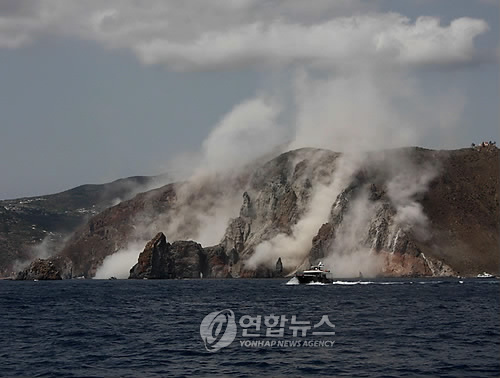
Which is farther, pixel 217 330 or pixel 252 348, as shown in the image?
pixel 217 330

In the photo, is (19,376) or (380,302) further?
(380,302)

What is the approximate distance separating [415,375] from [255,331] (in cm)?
3399

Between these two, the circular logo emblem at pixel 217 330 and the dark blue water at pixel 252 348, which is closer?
the dark blue water at pixel 252 348

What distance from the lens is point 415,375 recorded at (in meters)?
66.1

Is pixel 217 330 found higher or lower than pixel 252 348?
higher

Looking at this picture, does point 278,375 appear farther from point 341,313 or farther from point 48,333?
point 341,313

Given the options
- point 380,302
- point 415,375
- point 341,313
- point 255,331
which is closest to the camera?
point 415,375

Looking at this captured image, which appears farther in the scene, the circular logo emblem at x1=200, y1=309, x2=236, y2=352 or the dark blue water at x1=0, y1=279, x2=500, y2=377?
the circular logo emblem at x1=200, y1=309, x2=236, y2=352

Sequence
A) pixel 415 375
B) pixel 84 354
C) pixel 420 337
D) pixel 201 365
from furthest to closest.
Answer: pixel 420 337
pixel 84 354
pixel 201 365
pixel 415 375

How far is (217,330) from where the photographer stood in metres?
103

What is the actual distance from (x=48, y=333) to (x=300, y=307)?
5403 centimetres

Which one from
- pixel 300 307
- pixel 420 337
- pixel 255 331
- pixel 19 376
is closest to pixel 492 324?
pixel 420 337

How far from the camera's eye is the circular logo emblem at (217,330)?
8609cm

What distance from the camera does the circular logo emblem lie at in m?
86.1
